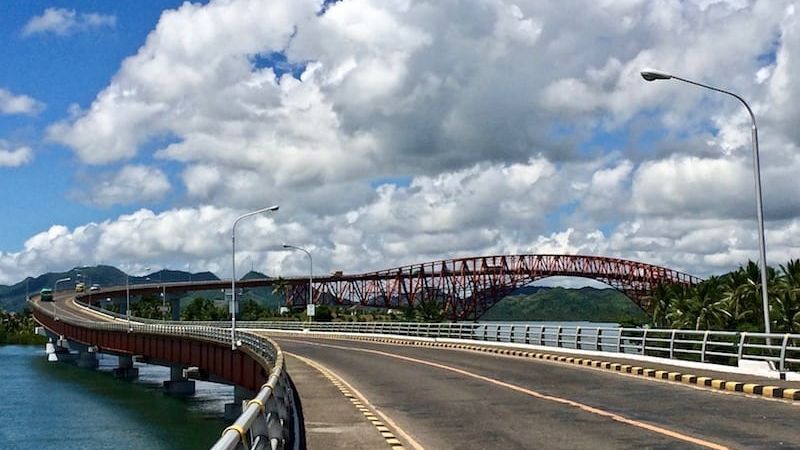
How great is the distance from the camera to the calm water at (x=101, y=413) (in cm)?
5363

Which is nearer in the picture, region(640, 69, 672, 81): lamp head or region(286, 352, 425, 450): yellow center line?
region(286, 352, 425, 450): yellow center line

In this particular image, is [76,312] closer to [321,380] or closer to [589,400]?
[321,380]

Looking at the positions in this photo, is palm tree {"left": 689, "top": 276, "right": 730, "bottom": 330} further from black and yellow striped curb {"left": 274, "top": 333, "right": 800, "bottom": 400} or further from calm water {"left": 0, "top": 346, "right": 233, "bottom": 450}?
calm water {"left": 0, "top": 346, "right": 233, "bottom": 450}

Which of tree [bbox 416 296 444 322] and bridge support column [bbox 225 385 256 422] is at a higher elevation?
tree [bbox 416 296 444 322]

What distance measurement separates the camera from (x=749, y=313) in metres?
62.9

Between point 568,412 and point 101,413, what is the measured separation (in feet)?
191

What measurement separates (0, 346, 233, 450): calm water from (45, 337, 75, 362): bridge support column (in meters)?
23.6

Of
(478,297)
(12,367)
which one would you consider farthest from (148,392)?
(478,297)

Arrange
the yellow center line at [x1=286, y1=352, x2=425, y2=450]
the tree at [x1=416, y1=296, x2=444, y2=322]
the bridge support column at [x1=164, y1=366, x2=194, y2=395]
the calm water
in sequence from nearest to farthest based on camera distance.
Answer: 1. the yellow center line at [x1=286, y1=352, x2=425, y2=450]
2. the calm water
3. the bridge support column at [x1=164, y1=366, x2=194, y2=395]
4. the tree at [x1=416, y1=296, x2=444, y2=322]

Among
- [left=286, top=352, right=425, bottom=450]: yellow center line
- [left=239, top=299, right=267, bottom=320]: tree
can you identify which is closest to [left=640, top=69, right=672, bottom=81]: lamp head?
[left=286, top=352, right=425, bottom=450]: yellow center line

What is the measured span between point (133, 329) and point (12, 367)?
45617mm

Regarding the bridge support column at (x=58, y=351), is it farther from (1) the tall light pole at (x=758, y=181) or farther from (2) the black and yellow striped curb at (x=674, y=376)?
(1) the tall light pole at (x=758, y=181)

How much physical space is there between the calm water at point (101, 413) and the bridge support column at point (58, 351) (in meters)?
23.6

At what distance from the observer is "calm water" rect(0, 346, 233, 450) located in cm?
5363
